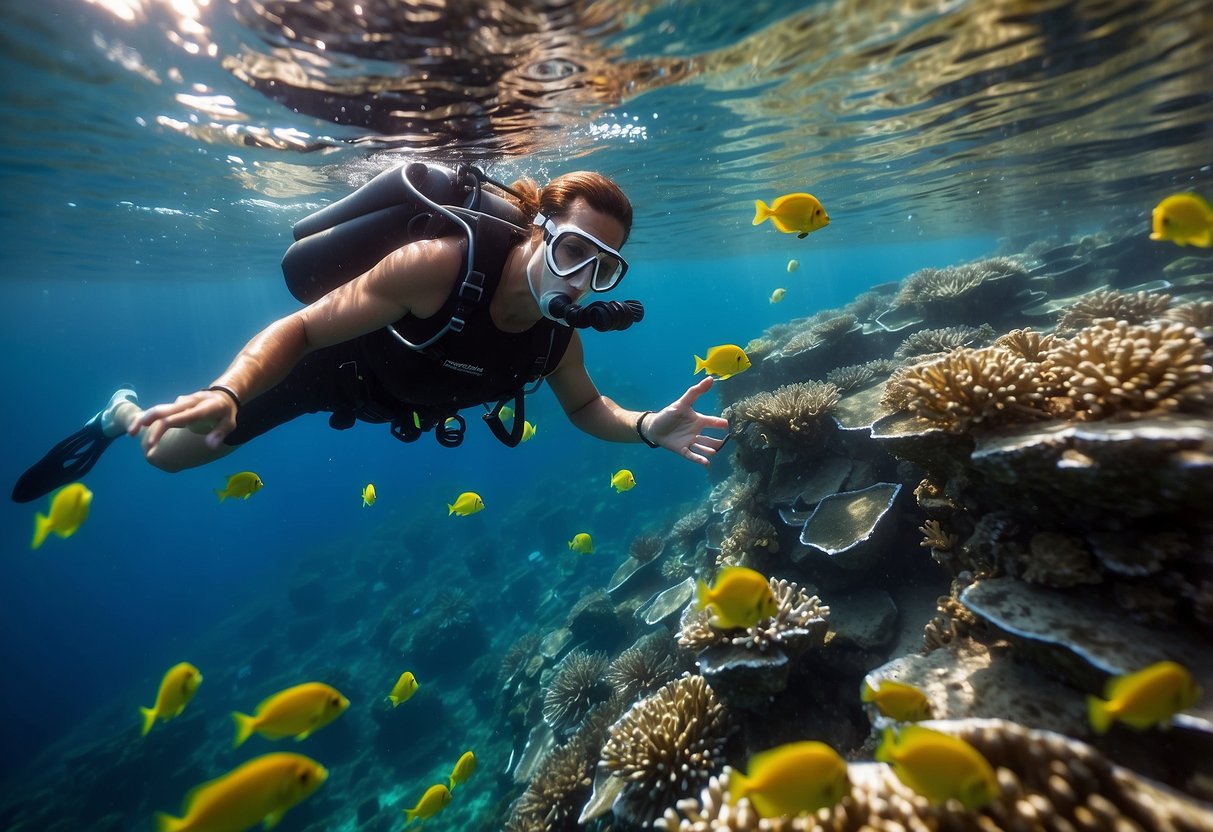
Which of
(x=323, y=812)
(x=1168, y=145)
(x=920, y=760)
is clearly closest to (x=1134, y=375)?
(x=920, y=760)

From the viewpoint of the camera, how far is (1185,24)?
8.16 metres

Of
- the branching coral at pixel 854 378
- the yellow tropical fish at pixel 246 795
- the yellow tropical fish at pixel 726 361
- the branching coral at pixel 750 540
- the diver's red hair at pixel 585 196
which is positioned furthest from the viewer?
the branching coral at pixel 854 378

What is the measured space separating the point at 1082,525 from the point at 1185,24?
35.2 ft

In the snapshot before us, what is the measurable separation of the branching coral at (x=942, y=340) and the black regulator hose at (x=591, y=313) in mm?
5924

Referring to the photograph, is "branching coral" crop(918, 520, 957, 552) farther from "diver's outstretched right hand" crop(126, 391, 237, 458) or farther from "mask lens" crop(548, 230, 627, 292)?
"diver's outstretched right hand" crop(126, 391, 237, 458)

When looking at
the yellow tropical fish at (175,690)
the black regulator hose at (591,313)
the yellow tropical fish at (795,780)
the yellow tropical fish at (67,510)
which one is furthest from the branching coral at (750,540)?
the yellow tropical fish at (67,510)

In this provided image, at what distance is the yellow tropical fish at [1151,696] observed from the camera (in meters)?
2.01

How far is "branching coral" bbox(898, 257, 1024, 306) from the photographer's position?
9500mm

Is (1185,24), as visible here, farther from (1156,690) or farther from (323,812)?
(323,812)

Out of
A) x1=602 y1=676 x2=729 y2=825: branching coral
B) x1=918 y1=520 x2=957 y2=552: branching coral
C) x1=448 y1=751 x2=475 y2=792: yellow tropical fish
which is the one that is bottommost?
x1=448 y1=751 x2=475 y2=792: yellow tropical fish

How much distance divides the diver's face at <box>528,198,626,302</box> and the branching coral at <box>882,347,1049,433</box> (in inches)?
103

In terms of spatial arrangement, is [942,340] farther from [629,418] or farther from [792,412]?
[629,418]

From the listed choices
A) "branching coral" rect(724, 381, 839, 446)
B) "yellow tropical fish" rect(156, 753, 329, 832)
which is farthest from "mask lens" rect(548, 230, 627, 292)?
"branching coral" rect(724, 381, 839, 446)

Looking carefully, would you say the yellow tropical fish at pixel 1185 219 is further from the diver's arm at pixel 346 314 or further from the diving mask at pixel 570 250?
the diver's arm at pixel 346 314
